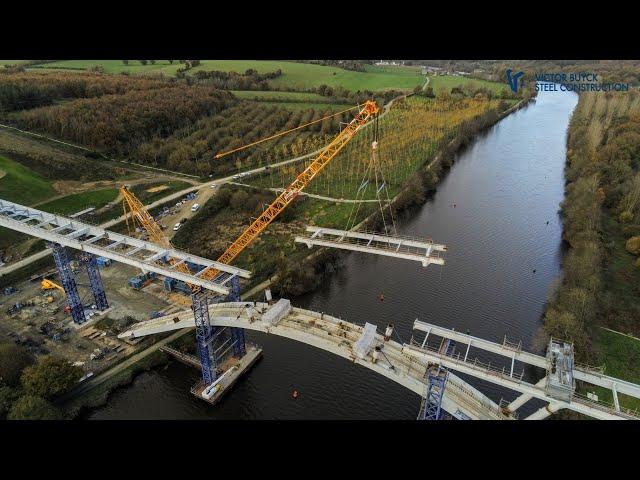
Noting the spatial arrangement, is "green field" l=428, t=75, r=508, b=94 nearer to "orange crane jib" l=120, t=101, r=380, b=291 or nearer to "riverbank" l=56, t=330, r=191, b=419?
"orange crane jib" l=120, t=101, r=380, b=291

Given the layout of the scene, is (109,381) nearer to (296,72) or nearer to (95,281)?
(95,281)

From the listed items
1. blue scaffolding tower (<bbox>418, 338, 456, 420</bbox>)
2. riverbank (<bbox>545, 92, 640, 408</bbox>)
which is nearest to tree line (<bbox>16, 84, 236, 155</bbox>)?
blue scaffolding tower (<bbox>418, 338, 456, 420</bbox>)

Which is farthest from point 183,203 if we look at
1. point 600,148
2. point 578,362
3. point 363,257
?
point 600,148

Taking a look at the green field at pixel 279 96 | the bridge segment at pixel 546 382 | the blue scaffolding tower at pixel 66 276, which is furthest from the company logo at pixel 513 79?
the blue scaffolding tower at pixel 66 276

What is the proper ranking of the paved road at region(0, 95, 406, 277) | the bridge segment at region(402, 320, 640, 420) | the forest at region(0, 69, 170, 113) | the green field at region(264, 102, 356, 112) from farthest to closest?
the green field at region(264, 102, 356, 112)
the forest at region(0, 69, 170, 113)
the paved road at region(0, 95, 406, 277)
the bridge segment at region(402, 320, 640, 420)

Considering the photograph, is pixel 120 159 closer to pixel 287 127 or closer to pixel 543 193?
pixel 287 127

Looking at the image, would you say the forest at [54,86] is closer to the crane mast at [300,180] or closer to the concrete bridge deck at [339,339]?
the crane mast at [300,180]
